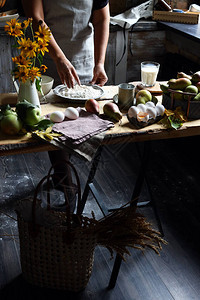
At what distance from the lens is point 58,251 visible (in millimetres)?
1673

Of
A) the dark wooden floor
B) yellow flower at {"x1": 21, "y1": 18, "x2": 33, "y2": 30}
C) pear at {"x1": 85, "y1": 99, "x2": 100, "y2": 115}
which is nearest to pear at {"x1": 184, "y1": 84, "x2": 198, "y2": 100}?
pear at {"x1": 85, "y1": 99, "x2": 100, "y2": 115}

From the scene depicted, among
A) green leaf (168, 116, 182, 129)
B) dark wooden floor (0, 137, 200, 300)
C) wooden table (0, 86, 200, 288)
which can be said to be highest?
green leaf (168, 116, 182, 129)

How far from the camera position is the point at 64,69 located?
6.29 ft

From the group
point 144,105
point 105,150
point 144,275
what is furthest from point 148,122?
point 105,150

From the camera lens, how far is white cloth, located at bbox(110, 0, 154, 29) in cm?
358

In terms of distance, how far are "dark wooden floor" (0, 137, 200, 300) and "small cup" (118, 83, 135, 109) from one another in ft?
2.73

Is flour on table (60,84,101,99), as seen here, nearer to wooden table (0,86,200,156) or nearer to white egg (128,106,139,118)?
wooden table (0,86,200,156)

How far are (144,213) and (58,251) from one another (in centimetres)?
88

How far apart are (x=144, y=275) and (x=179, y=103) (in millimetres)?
933

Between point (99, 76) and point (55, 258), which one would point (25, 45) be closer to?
point (99, 76)

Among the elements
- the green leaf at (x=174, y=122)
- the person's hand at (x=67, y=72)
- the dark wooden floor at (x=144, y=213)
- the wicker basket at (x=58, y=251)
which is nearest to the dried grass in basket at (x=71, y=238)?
the wicker basket at (x=58, y=251)

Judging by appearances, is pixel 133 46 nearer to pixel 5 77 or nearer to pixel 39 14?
pixel 5 77

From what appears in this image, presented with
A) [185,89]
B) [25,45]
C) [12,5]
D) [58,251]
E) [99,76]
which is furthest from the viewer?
[12,5]

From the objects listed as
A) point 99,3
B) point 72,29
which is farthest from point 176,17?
point 72,29
